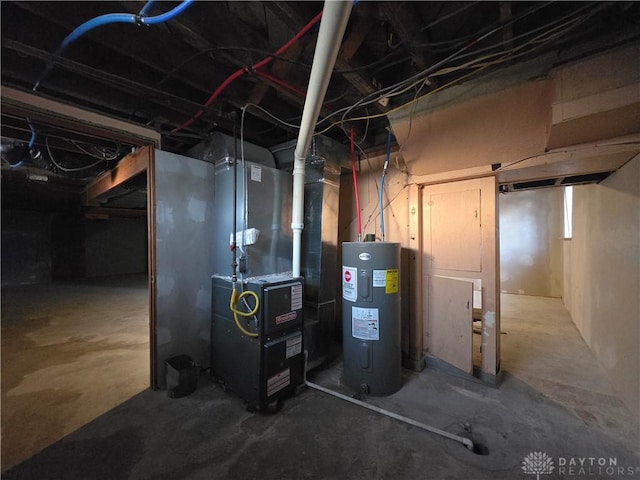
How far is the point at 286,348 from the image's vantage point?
1.81 meters

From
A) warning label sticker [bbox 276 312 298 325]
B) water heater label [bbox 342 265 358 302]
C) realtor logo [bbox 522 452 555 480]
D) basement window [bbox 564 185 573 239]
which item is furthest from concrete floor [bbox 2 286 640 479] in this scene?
basement window [bbox 564 185 573 239]

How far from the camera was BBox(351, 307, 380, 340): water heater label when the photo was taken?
6.24 feet

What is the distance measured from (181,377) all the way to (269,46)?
2343 mm

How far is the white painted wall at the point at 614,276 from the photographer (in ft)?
5.63

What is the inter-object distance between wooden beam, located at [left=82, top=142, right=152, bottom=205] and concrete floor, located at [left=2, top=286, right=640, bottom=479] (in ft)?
6.24

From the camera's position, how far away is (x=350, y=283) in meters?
2.00

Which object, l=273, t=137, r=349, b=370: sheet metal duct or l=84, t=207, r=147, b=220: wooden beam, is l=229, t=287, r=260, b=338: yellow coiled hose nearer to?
l=273, t=137, r=349, b=370: sheet metal duct

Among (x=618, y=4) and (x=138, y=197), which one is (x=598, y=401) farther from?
(x=138, y=197)

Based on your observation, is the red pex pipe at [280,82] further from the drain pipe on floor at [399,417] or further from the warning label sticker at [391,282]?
the drain pipe on floor at [399,417]

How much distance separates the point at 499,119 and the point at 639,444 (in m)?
2.14

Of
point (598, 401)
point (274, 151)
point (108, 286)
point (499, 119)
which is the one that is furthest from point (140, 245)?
point (598, 401)

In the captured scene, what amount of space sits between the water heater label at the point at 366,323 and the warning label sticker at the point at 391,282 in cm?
19

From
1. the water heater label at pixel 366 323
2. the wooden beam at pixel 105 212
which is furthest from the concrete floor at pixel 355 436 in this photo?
the wooden beam at pixel 105 212

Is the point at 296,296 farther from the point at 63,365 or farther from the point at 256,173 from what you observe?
the point at 63,365
